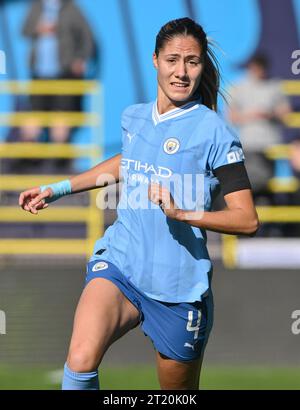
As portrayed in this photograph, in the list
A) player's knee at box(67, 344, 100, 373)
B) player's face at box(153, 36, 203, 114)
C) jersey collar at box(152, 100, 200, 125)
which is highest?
player's face at box(153, 36, 203, 114)

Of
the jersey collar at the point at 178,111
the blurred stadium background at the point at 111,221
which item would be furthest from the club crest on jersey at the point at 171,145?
the blurred stadium background at the point at 111,221

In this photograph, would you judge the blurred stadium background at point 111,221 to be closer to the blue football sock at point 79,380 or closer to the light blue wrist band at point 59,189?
the light blue wrist band at point 59,189

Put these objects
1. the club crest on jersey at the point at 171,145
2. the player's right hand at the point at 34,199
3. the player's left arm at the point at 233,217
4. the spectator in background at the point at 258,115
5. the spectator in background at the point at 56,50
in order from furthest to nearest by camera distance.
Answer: the spectator in background at the point at 56,50 → the spectator in background at the point at 258,115 → the player's right hand at the point at 34,199 → the club crest on jersey at the point at 171,145 → the player's left arm at the point at 233,217

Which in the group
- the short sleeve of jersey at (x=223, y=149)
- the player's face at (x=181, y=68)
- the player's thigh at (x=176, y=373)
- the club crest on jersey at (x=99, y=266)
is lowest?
the player's thigh at (x=176, y=373)

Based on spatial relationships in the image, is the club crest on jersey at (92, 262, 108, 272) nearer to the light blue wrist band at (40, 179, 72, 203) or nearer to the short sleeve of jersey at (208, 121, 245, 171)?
the light blue wrist band at (40, 179, 72, 203)

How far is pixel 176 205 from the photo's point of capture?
202 inches

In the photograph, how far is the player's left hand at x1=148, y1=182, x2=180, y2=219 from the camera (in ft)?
15.8

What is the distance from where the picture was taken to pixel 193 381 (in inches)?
215

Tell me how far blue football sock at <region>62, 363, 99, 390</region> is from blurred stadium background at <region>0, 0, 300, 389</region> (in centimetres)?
293

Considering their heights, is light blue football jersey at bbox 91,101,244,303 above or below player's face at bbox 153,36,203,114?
below

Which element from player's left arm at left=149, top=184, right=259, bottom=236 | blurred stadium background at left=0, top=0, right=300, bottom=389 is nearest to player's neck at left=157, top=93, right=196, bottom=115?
player's left arm at left=149, top=184, right=259, bottom=236

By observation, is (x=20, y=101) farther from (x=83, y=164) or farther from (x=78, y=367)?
(x=78, y=367)

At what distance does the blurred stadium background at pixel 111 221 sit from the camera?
9242mm

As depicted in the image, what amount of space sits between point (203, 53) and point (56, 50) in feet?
20.7
